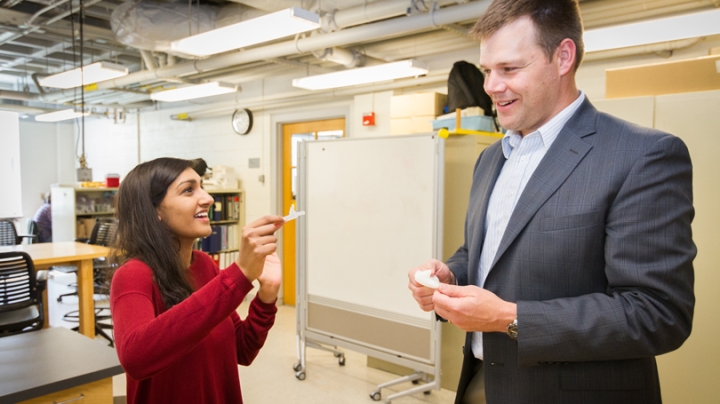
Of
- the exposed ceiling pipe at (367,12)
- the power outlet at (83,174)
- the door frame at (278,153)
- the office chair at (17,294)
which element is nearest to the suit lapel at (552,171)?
the exposed ceiling pipe at (367,12)

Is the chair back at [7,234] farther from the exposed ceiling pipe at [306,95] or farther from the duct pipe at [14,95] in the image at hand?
the exposed ceiling pipe at [306,95]

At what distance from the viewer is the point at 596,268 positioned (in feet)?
3.43

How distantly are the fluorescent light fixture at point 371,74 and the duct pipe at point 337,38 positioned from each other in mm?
244

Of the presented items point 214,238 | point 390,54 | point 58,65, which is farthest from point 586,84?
point 58,65

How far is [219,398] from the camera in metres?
1.47

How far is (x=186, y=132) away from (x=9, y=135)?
3.10 m

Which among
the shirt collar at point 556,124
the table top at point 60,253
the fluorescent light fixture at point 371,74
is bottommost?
the table top at point 60,253

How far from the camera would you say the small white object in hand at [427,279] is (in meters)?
1.18

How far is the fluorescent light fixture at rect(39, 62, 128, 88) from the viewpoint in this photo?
4.20m

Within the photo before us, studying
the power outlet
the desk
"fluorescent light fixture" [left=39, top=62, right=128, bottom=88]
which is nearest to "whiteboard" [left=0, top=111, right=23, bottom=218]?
"fluorescent light fixture" [left=39, top=62, right=128, bottom=88]

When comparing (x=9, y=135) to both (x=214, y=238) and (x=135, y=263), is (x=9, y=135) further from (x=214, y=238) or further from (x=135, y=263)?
(x=135, y=263)

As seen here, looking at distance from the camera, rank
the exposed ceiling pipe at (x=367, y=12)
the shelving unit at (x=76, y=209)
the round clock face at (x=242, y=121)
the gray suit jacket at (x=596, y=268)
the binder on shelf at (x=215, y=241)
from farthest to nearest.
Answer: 1. the round clock face at (x=242, y=121)
2. the binder on shelf at (x=215, y=241)
3. the shelving unit at (x=76, y=209)
4. the exposed ceiling pipe at (x=367, y=12)
5. the gray suit jacket at (x=596, y=268)

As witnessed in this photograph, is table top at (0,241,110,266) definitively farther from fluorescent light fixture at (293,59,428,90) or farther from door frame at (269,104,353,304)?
door frame at (269,104,353,304)

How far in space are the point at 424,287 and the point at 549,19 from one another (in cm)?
70
